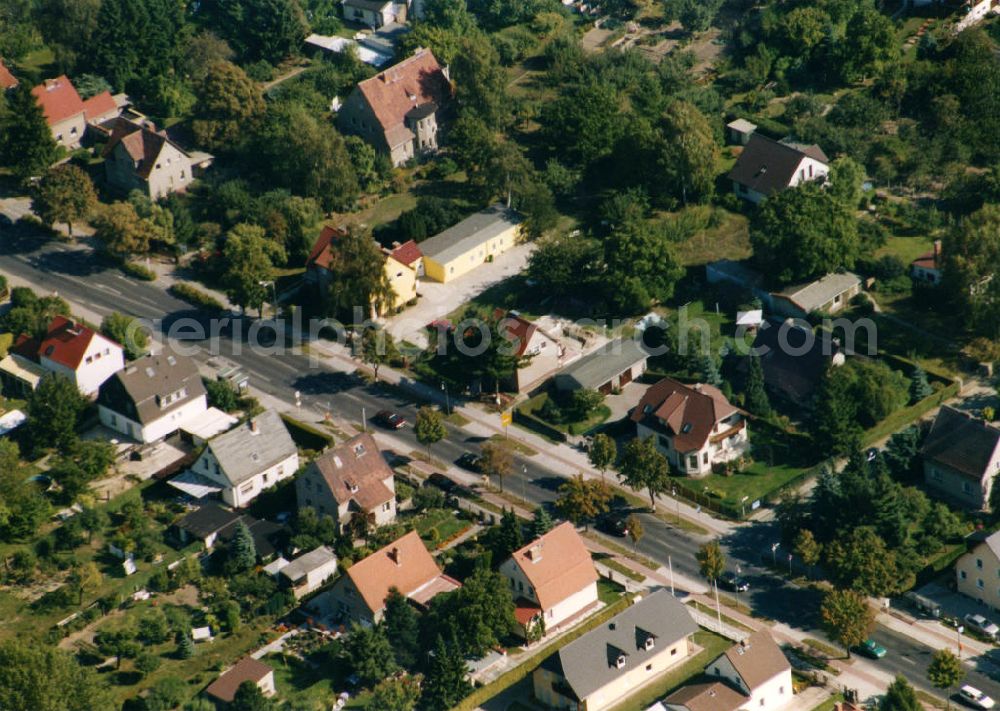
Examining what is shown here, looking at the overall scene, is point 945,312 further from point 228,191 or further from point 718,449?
point 228,191

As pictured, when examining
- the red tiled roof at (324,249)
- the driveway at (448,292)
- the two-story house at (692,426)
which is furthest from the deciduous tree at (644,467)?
the red tiled roof at (324,249)

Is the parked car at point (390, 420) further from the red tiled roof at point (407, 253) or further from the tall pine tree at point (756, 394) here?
the tall pine tree at point (756, 394)

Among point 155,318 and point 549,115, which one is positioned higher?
point 549,115

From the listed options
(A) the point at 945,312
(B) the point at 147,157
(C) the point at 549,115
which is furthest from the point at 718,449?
(B) the point at 147,157

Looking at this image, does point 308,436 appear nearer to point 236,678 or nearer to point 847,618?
point 236,678

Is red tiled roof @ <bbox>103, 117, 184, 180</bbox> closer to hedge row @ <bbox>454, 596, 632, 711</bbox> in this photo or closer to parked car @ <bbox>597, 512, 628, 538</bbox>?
parked car @ <bbox>597, 512, 628, 538</bbox>

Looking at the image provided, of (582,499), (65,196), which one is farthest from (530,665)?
(65,196)
